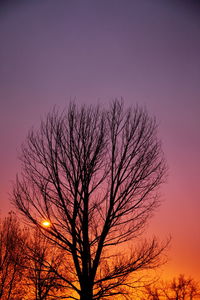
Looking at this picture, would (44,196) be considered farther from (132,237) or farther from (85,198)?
(132,237)

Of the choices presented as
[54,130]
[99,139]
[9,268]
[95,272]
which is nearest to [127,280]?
[95,272]

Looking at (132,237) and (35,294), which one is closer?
(132,237)

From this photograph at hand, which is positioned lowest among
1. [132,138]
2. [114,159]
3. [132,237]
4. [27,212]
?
[132,237]

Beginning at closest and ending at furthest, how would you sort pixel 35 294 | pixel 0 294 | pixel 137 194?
pixel 137 194 < pixel 35 294 < pixel 0 294

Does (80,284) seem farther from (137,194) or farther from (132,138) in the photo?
(132,138)

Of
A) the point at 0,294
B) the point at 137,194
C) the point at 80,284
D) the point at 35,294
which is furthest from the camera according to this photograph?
the point at 0,294

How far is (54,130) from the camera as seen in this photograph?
12.0m

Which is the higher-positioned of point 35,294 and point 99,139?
point 99,139

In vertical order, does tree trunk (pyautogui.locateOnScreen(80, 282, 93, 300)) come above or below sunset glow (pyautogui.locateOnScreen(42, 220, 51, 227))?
below

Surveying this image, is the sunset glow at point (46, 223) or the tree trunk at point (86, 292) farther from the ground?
the sunset glow at point (46, 223)

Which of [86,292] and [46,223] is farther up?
[46,223]

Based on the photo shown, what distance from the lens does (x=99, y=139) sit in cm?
1185

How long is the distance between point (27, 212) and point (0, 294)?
14435 mm

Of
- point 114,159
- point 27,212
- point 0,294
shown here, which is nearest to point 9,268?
point 0,294
